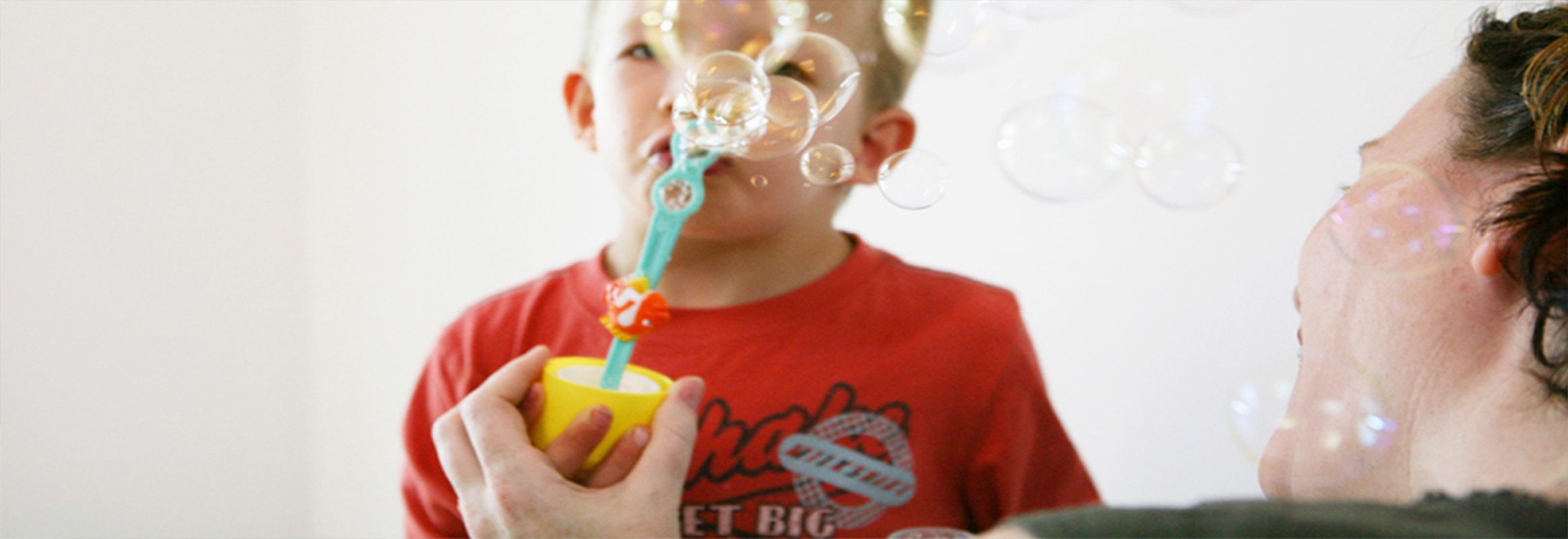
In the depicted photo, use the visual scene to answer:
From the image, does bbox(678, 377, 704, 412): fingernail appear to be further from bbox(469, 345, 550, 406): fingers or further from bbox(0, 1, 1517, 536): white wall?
bbox(0, 1, 1517, 536): white wall

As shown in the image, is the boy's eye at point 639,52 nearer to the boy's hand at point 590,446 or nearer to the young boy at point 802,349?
the young boy at point 802,349

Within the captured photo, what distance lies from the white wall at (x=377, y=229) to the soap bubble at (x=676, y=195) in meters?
0.41

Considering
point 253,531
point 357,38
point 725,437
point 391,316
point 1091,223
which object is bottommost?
point 253,531

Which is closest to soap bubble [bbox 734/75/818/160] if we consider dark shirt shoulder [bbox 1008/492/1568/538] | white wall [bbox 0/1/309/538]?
dark shirt shoulder [bbox 1008/492/1568/538]

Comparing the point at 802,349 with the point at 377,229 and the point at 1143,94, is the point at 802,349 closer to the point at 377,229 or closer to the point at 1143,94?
the point at 1143,94

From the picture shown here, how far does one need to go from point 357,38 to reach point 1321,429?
134cm

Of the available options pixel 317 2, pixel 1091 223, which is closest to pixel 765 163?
pixel 1091 223

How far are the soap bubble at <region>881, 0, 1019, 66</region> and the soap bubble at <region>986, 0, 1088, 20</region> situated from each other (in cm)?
1

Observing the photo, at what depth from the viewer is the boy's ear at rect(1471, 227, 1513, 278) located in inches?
21.3

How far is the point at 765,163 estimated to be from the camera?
0.84 metres

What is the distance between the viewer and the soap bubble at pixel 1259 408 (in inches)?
30.2

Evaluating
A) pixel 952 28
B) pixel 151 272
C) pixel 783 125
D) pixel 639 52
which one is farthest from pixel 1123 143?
pixel 151 272

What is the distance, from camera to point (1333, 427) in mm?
639

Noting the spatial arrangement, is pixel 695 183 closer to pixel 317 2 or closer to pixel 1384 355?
pixel 1384 355
